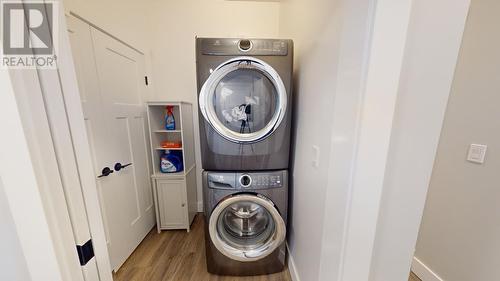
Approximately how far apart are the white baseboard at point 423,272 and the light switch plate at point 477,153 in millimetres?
954

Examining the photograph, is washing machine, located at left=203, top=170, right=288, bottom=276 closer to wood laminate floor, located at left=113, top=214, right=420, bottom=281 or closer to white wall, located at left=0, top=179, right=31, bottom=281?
wood laminate floor, located at left=113, top=214, right=420, bottom=281

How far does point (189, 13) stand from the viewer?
207 cm

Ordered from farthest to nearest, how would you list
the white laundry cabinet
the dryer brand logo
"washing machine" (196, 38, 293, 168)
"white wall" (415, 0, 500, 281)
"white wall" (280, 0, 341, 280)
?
the white laundry cabinet → "washing machine" (196, 38, 293, 168) → "white wall" (415, 0, 500, 281) → "white wall" (280, 0, 341, 280) → the dryer brand logo

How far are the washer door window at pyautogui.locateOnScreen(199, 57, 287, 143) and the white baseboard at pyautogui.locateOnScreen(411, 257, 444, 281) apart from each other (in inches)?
68.0

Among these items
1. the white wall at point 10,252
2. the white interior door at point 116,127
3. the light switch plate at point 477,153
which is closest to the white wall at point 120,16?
the white interior door at point 116,127

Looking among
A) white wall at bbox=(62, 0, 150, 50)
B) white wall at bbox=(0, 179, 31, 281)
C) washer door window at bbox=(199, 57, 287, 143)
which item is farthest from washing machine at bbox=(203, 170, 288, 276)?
white wall at bbox=(62, 0, 150, 50)

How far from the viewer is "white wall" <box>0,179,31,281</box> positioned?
0.44 meters

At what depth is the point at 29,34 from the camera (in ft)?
1.29

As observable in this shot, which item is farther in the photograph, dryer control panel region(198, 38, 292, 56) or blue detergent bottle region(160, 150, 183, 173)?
blue detergent bottle region(160, 150, 183, 173)

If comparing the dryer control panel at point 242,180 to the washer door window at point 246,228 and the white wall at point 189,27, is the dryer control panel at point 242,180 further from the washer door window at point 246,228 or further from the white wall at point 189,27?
the white wall at point 189,27

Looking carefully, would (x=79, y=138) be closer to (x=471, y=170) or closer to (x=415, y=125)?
(x=415, y=125)

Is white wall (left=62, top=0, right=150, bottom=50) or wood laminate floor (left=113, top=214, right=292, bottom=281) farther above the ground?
white wall (left=62, top=0, right=150, bottom=50)

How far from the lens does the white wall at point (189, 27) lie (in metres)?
2.06

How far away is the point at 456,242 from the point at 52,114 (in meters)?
2.31
